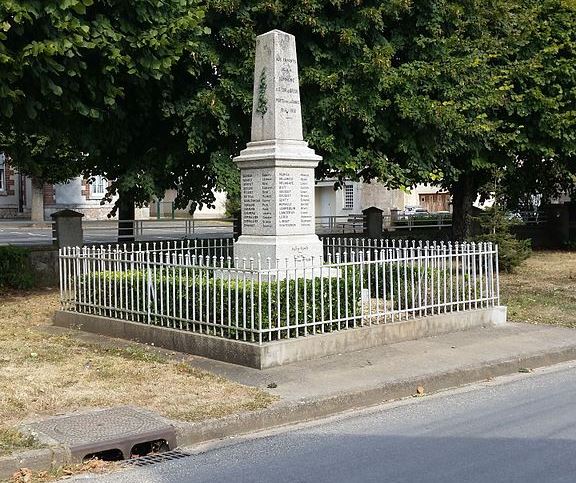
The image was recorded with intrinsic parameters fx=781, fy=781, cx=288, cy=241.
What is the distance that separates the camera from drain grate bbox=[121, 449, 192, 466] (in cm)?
620

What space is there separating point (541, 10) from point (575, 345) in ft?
48.1

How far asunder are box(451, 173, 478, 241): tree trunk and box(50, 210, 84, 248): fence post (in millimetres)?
11672

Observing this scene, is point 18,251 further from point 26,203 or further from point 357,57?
point 26,203

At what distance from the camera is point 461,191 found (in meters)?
24.9

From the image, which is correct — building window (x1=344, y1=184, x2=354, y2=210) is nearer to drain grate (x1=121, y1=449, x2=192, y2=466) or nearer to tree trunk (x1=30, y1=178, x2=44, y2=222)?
tree trunk (x1=30, y1=178, x2=44, y2=222)

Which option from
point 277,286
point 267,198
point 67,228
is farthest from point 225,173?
point 277,286

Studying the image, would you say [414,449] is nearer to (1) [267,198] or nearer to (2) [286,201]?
(2) [286,201]

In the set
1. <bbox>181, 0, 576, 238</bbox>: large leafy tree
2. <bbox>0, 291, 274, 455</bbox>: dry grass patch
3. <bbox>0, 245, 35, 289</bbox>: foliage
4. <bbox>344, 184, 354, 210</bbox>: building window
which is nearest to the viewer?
<bbox>0, 291, 274, 455</bbox>: dry grass patch

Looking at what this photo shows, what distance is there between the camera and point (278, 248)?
10898 mm

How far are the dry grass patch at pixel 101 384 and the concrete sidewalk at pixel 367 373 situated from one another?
0.21m

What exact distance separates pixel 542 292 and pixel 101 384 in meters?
10.6

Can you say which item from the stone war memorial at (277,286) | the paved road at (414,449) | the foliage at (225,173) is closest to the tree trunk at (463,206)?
the foliage at (225,173)

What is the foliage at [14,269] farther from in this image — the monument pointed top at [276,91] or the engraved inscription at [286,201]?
the engraved inscription at [286,201]

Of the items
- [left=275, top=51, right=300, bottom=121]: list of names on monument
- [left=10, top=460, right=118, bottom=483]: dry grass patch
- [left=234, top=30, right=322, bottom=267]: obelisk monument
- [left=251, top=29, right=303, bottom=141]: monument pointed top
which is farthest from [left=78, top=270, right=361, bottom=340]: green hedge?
[left=10, top=460, right=118, bottom=483]: dry grass patch
